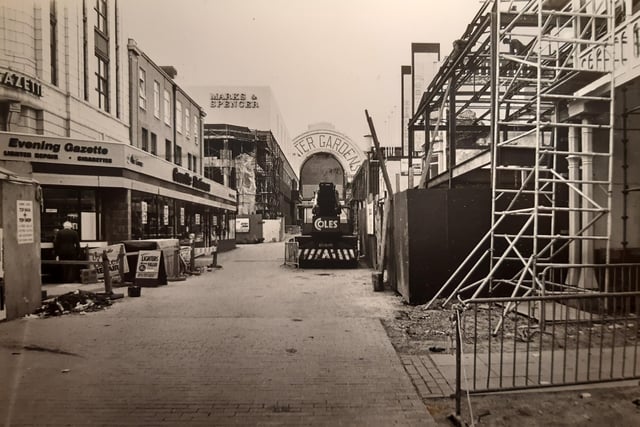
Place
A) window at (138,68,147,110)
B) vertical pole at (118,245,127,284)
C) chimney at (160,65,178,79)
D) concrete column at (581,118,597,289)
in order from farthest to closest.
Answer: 1. vertical pole at (118,245,127,284)
2. concrete column at (581,118,597,289)
3. window at (138,68,147,110)
4. chimney at (160,65,178,79)

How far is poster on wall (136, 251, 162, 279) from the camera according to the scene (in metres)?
11.7

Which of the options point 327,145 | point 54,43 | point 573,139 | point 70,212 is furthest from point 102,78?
point 70,212

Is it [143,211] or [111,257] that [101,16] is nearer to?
[111,257]

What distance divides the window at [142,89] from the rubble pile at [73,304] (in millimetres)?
4072

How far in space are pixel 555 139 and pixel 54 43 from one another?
682cm

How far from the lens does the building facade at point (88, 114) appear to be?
12.4ft

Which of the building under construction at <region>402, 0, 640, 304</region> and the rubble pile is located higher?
the building under construction at <region>402, 0, 640, 304</region>

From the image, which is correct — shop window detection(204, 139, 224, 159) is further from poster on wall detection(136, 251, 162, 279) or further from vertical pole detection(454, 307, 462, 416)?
vertical pole detection(454, 307, 462, 416)

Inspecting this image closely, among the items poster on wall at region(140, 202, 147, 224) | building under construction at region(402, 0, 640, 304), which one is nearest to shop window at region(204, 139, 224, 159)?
building under construction at region(402, 0, 640, 304)

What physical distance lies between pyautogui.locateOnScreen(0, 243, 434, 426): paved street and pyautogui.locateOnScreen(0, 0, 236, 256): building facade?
2.52 metres

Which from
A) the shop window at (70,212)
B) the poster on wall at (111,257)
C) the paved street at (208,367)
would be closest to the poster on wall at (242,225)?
the shop window at (70,212)

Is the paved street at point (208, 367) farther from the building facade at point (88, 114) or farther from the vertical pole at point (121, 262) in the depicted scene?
the building facade at point (88, 114)

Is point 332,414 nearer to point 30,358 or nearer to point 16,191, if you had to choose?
point 30,358

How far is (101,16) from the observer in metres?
3.81
